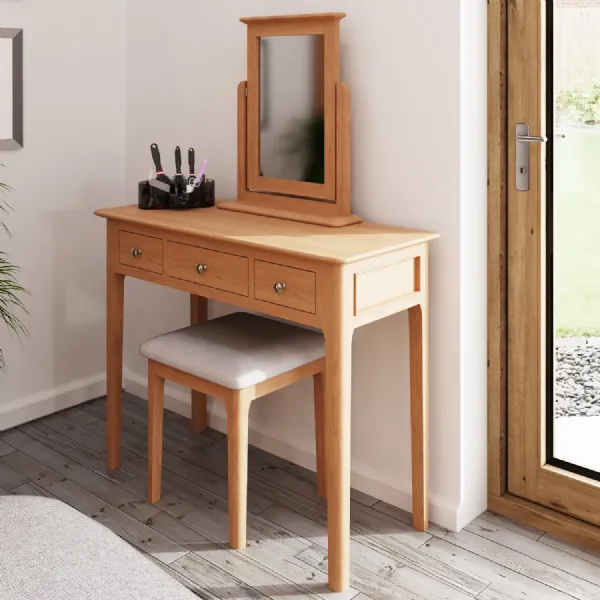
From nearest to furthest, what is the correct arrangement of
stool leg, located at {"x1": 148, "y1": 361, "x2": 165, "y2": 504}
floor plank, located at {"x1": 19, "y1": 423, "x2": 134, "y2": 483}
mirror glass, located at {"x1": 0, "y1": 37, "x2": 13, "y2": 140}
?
stool leg, located at {"x1": 148, "y1": 361, "x2": 165, "y2": 504}
floor plank, located at {"x1": 19, "y1": 423, "x2": 134, "y2": 483}
mirror glass, located at {"x1": 0, "y1": 37, "x2": 13, "y2": 140}

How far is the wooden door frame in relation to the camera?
2.13m

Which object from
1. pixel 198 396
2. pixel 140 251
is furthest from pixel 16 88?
pixel 198 396

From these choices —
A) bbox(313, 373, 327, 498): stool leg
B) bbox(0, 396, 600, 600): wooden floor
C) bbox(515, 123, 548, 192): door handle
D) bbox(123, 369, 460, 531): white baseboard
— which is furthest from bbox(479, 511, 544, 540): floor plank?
bbox(515, 123, 548, 192): door handle

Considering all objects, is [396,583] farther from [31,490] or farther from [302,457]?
[31,490]

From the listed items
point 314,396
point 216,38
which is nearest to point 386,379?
point 314,396

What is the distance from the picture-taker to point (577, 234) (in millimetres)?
2131

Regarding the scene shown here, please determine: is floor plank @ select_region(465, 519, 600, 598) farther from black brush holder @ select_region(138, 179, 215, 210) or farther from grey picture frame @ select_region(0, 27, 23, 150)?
grey picture frame @ select_region(0, 27, 23, 150)

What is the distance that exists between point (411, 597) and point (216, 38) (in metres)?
1.84

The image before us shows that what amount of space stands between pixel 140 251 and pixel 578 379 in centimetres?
A: 131

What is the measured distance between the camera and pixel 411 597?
6.50ft

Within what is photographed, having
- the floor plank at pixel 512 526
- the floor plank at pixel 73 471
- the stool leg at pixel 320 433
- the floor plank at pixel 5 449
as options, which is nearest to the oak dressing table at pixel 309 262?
the floor plank at pixel 73 471

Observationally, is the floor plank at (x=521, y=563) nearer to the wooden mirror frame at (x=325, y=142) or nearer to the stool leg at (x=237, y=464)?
the stool leg at (x=237, y=464)

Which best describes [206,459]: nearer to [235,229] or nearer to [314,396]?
[314,396]

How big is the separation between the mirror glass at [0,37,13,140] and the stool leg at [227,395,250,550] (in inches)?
54.4
